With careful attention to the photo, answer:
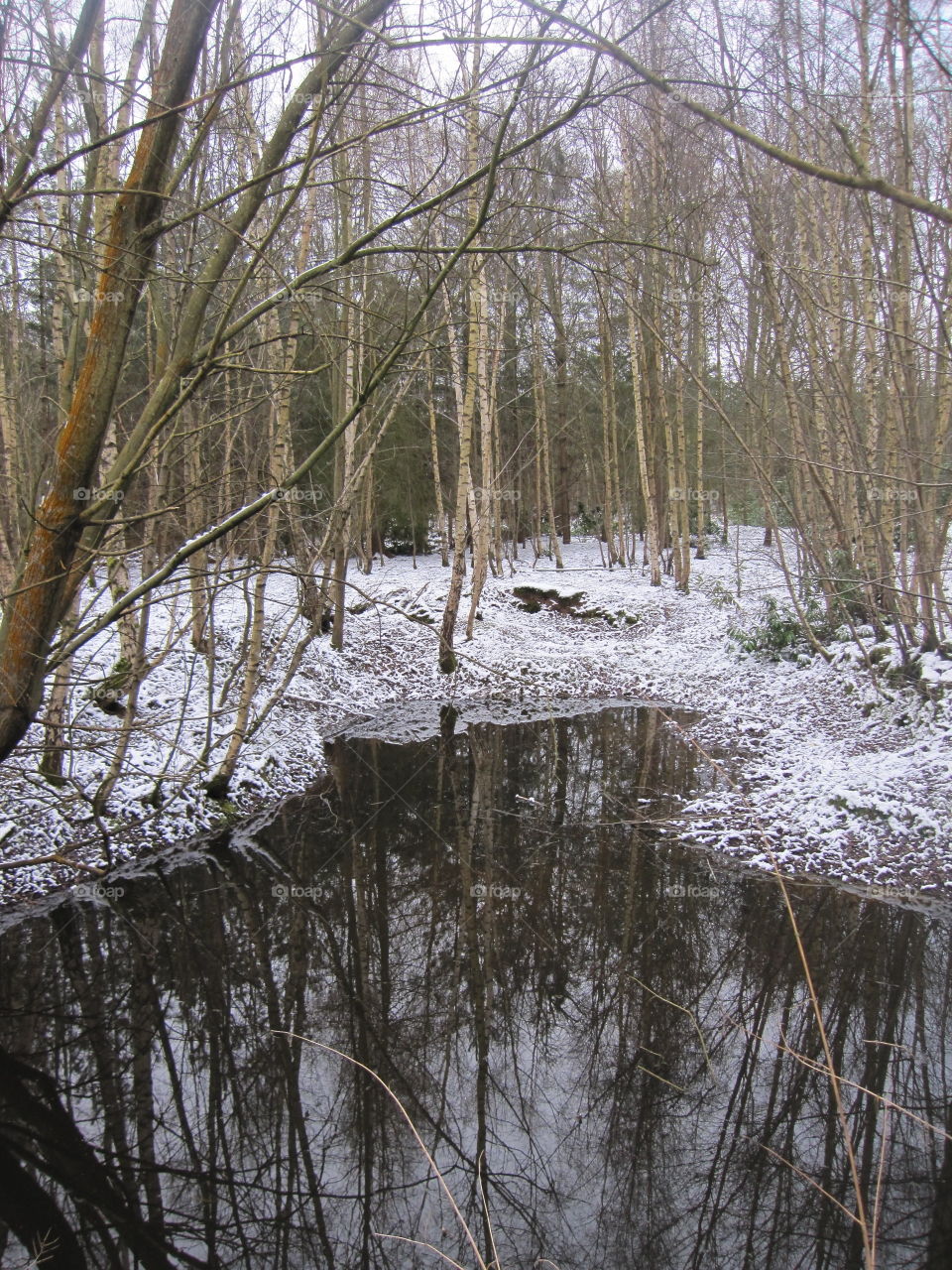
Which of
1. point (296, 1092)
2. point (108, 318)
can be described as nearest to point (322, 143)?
point (108, 318)

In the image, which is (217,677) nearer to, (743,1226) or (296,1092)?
(296,1092)

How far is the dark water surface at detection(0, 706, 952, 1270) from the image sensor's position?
3.30 metres

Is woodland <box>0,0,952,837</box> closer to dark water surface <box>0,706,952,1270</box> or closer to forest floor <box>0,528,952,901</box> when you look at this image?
forest floor <box>0,528,952,901</box>

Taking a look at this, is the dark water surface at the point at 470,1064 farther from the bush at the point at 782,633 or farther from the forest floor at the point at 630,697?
the bush at the point at 782,633

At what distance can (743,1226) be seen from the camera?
3.26 metres

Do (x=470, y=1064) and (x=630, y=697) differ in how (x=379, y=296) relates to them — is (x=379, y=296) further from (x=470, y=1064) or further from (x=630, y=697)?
(x=630, y=697)

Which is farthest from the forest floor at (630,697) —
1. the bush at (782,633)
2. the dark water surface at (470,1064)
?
Answer: the dark water surface at (470,1064)

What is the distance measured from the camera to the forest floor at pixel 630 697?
6348mm

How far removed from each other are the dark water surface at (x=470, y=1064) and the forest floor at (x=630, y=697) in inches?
21.6

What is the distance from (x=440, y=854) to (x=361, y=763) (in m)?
2.75

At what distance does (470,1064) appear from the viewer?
427 cm

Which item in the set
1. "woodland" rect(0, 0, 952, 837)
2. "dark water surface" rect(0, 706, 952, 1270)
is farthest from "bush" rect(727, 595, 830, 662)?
"dark water surface" rect(0, 706, 952, 1270)

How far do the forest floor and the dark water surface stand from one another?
548mm

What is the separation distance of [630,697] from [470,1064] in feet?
28.4
